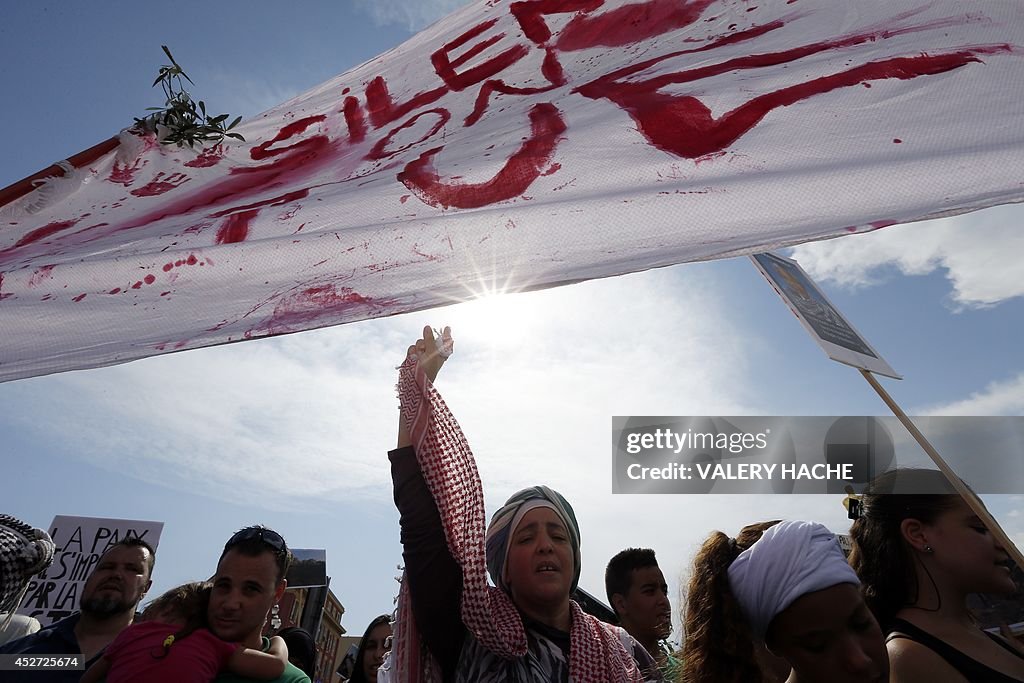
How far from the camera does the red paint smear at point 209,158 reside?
5.94ft

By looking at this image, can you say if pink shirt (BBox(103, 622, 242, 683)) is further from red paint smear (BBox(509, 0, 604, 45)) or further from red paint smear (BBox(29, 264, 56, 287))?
red paint smear (BBox(509, 0, 604, 45))

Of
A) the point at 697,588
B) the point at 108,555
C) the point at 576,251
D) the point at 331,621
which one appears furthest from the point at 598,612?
the point at 331,621

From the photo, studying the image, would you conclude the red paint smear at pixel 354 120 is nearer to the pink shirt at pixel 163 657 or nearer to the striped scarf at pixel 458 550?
the striped scarf at pixel 458 550

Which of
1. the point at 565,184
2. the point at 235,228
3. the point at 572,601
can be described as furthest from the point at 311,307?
the point at 572,601

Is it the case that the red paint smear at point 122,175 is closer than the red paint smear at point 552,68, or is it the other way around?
the red paint smear at point 122,175

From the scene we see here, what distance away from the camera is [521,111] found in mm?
1848

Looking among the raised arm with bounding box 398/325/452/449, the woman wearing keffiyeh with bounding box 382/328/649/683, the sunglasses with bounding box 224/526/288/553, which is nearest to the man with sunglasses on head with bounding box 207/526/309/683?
the sunglasses with bounding box 224/526/288/553

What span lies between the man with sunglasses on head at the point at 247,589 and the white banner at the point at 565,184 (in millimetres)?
1245

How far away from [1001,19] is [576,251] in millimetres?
1022

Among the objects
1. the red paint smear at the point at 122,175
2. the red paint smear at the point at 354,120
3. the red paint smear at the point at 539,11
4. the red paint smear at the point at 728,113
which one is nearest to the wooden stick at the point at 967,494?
the red paint smear at the point at 728,113

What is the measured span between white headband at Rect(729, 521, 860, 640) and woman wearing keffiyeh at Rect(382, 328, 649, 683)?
41cm

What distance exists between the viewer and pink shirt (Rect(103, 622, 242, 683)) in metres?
2.33

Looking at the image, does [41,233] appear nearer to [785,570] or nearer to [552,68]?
[552,68]

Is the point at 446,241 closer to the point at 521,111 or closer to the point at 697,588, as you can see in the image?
the point at 521,111
